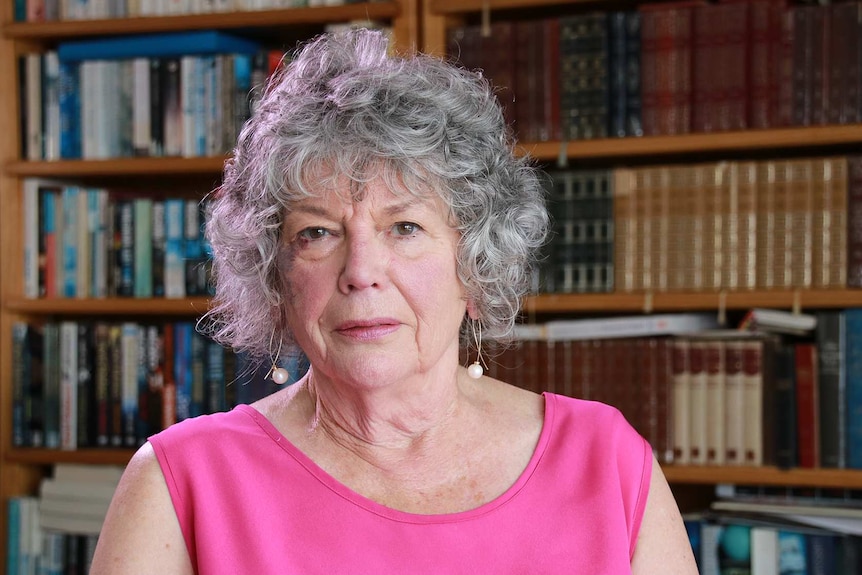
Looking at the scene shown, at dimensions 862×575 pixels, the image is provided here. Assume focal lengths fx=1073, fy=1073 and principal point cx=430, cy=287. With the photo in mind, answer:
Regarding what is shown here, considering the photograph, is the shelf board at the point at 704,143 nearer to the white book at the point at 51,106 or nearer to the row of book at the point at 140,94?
the row of book at the point at 140,94

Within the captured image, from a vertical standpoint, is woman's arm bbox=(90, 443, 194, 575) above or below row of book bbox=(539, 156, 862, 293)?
below

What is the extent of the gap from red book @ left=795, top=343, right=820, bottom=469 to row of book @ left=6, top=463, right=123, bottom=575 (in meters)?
1.72

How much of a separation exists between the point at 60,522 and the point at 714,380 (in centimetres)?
174

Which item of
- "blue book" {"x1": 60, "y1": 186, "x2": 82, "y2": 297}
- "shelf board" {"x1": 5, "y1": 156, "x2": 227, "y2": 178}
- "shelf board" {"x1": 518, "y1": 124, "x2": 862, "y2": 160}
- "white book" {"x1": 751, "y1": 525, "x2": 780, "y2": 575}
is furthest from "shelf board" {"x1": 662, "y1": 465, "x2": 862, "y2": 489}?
"blue book" {"x1": 60, "y1": 186, "x2": 82, "y2": 297}

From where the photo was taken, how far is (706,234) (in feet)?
7.89

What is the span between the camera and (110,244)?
112 inches

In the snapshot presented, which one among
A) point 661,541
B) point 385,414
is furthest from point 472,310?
point 661,541

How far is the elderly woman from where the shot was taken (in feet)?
4.19

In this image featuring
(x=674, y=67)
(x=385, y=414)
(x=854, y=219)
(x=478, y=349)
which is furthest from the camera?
(x=674, y=67)

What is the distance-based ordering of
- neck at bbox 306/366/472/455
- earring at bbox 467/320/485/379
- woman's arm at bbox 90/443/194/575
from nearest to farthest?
woman's arm at bbox 90/443/194/575, neck at bbox 306/366/472/455, earring at bbox 467/320/485/379

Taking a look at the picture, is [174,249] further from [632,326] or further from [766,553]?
[766,553]

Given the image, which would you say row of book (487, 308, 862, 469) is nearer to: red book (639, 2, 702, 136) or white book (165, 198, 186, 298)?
red book (639, 2, 702, 136)

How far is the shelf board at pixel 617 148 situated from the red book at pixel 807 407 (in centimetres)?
46

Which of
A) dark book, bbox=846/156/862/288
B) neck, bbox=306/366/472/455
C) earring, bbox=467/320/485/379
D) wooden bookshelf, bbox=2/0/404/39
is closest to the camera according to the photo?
neck, bbox=306/366/472/455
